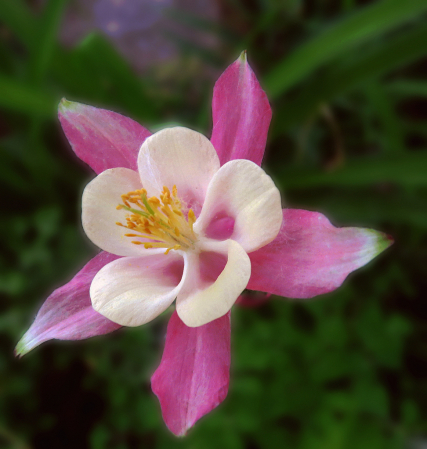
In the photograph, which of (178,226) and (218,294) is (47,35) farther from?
(218,294)

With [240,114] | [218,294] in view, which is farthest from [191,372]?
[240,114]

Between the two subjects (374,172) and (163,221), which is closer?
(163,221)

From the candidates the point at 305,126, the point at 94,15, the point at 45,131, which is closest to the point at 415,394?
the point at 305,126

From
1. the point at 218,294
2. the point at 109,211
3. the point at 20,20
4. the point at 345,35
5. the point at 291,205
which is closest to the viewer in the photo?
the point at 218,294

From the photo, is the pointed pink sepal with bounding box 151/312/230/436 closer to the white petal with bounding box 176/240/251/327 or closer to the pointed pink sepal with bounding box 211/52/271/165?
the white petal with bounding box 176/240/251/327

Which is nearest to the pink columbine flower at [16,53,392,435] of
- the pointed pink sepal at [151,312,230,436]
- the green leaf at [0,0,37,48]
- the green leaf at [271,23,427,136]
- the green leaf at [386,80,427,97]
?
the pointed pink sepal at [151,312,230,436]

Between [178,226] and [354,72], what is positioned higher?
[178,226]
